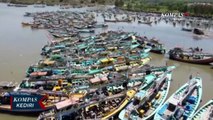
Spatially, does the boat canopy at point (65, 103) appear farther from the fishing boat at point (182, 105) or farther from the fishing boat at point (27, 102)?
the fishing boat at point (182, 105)

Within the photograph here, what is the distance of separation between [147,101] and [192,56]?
14501 mm

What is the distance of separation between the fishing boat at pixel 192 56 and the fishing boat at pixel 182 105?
920cm

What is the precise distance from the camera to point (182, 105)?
57.3ft

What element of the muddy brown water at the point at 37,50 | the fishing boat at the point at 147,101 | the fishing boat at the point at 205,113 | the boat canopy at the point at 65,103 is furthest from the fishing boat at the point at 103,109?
the fishing boat at the point at 205,113

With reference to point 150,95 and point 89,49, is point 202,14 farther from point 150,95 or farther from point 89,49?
point 150,95

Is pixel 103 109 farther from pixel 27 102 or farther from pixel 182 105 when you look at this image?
pixel 182 105

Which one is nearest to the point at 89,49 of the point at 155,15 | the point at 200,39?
the point at 200,39

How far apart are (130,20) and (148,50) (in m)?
31.9

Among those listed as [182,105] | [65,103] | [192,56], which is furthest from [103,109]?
[192,56]

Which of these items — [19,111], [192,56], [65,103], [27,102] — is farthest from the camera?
[192,56]

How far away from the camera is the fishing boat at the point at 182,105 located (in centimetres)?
1578

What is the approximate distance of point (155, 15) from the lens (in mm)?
72375

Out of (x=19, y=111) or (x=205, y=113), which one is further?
(x=19, y=111)

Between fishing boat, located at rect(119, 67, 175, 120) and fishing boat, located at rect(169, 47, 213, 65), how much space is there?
30.7ft
